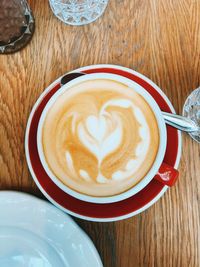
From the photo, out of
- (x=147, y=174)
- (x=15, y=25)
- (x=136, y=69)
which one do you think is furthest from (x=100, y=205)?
(x=15, y=25)

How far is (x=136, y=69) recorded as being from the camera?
0.73 meters

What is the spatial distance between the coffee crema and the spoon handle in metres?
0.03

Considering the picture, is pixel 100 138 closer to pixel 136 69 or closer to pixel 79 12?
pixel 136 69

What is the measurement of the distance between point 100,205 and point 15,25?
0.39 metres

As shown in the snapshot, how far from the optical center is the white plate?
61 cm

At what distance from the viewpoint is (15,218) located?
627 millimetres

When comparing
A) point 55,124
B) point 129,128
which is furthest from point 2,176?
point 129,128

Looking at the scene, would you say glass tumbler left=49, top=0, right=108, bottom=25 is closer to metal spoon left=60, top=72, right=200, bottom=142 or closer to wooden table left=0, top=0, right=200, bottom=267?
wooden table left=0, top=0, right=200, bottom=267

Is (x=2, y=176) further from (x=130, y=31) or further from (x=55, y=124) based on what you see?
(x=130, y=31)

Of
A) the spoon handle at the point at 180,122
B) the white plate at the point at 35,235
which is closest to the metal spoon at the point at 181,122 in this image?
the spoon handle at the point at 180,122

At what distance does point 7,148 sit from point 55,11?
31 cm

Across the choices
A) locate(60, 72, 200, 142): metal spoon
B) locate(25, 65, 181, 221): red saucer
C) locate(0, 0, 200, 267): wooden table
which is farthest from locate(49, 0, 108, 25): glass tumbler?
locate(60, 72, 200, 142): metal spoon

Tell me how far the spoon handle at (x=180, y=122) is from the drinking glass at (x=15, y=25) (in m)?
0.34

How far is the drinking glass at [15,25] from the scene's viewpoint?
2.27 ft
